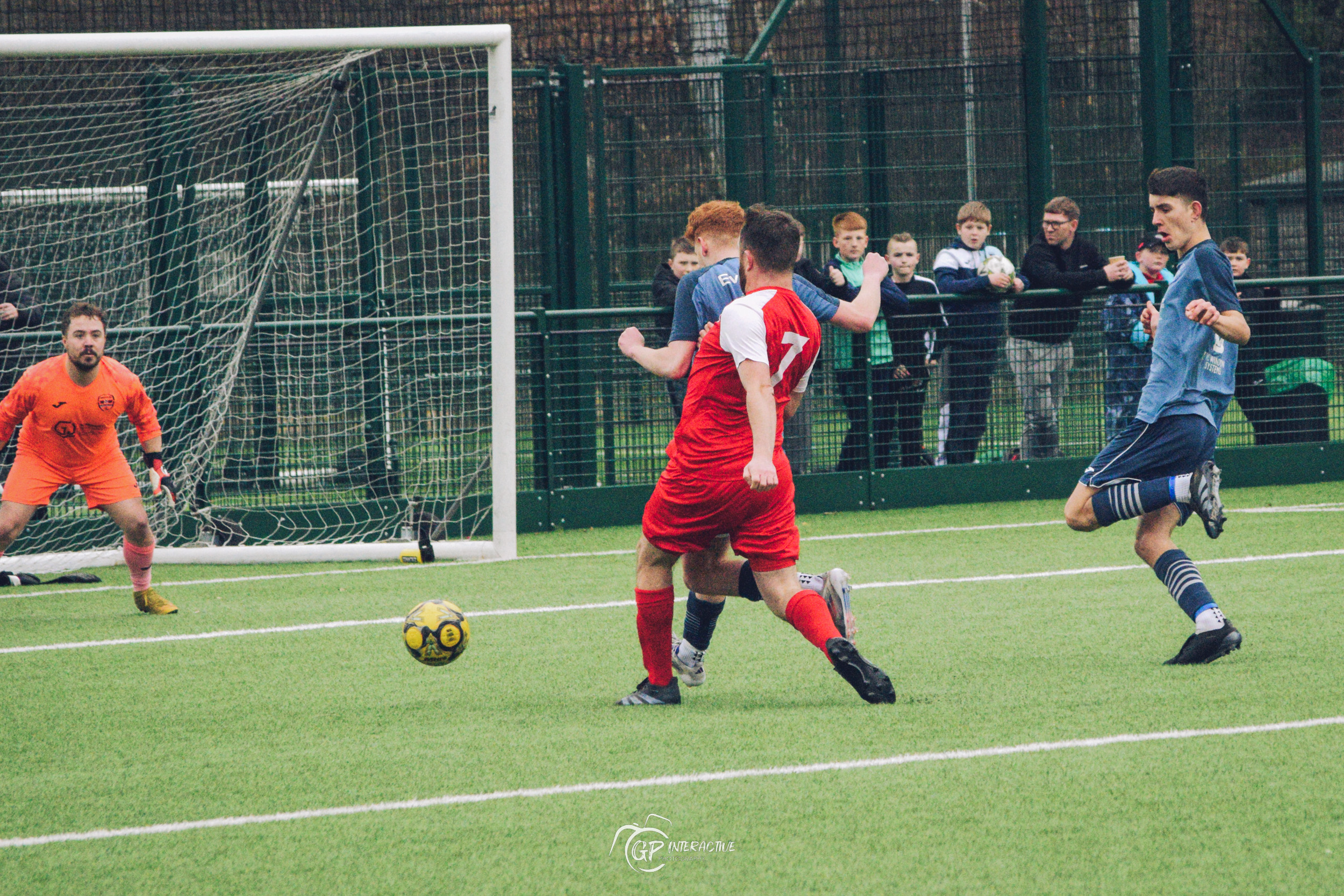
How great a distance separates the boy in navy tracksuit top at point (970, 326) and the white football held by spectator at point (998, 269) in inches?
0.5

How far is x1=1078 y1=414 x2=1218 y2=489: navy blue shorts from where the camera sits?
637 centimetres

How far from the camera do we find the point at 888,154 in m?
13.2

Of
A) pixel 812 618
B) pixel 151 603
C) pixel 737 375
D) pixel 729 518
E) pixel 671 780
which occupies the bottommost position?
pixel 671 780

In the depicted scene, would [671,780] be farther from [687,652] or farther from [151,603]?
[151,603]

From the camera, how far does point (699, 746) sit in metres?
5.18

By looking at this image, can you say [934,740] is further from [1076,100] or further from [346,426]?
[1076,100]

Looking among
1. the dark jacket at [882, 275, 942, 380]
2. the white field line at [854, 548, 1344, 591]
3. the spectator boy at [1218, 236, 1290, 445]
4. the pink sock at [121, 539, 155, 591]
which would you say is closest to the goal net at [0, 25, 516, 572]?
the pink sock at [121, 539, 155, 591]

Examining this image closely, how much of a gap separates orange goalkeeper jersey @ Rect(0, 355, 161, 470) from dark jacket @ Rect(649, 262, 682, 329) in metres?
3.85

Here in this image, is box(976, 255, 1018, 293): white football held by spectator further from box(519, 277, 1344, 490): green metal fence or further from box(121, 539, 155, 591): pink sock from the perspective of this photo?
box(121, 539, 155, 591): pink sock

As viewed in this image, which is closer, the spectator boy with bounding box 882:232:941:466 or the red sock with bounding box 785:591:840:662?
the red sock with bounding box 785:591:840:662

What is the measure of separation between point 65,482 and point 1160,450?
5714mm

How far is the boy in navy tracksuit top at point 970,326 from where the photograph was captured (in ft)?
38.2

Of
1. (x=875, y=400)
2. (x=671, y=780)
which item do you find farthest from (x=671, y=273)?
(x=671, y=780)

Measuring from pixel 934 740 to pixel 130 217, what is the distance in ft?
27.2
